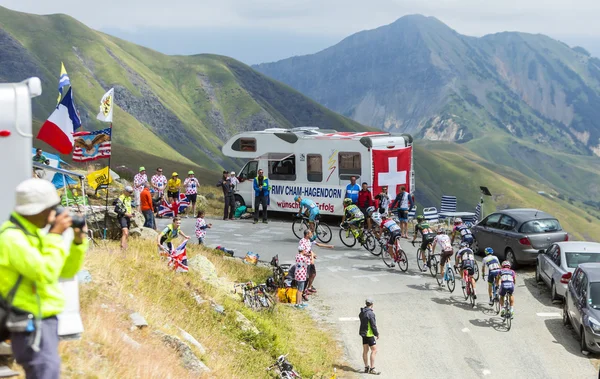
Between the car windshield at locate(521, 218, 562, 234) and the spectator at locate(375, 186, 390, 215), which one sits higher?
the spectator at locate(375, 186, 390, 215)

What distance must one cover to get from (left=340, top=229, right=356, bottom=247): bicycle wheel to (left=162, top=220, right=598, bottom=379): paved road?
75 centimetres

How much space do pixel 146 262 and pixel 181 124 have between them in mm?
184632

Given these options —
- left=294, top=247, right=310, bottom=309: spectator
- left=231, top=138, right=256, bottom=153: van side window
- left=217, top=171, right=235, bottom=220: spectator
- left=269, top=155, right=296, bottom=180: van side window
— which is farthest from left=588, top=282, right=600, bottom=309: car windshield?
left=231, top=138, right=256, bottom=153: van side window

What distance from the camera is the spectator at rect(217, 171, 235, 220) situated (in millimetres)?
28339

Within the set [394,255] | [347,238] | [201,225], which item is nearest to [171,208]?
A: [347,238]

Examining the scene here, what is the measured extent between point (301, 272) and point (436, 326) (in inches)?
145

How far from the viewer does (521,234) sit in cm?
2138

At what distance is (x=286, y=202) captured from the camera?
28.5 meters

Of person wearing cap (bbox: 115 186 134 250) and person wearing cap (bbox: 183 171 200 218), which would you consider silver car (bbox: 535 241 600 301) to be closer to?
person wearing cap (bbox: 115 186 134 250)

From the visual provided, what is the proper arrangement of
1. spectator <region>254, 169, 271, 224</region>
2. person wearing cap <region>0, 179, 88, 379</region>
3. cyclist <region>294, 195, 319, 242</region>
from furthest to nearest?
spectator <region>254, 169, 271, 224</region>, cyclist <region>294, 195, 319, 242</region>, person wearing cap <region>0, 179, 88, 379</region>

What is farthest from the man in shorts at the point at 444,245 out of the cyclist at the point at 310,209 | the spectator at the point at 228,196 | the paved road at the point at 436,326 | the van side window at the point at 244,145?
the van side window at the point at 244,145

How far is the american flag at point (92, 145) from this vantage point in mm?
16984

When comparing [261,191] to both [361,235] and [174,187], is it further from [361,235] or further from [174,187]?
[361,235]

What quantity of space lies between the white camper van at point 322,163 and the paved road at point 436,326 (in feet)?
12.3
